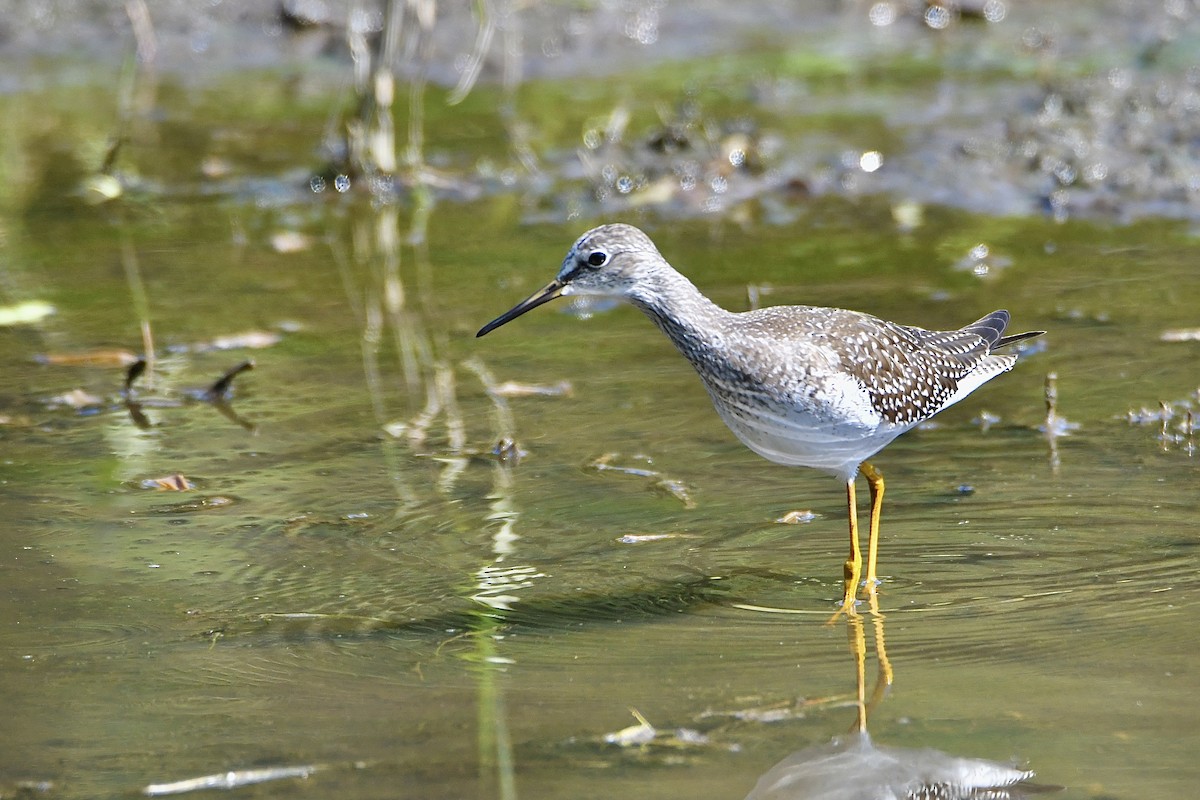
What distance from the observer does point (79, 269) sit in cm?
975

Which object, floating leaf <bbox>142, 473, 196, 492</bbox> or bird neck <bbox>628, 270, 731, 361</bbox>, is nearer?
bird neck <bbox>628, 270, 731, 361</bbox>

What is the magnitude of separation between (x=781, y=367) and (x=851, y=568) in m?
0.76

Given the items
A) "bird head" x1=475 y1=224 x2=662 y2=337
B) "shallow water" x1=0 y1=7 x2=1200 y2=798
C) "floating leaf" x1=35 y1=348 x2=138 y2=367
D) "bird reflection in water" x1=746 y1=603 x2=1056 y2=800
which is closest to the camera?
"bird reflection in water" x1=746 y1=603 x2=1056 y2=800

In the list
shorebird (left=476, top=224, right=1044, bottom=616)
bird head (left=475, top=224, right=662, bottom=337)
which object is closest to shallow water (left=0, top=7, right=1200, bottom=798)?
shorebird (left=476, top=224, right=1044, bottom=616)

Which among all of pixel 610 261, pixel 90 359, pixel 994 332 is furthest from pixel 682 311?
pixel 90 359

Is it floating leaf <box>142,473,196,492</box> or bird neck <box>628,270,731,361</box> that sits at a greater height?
bird neck <box>628,270,731,361</box>

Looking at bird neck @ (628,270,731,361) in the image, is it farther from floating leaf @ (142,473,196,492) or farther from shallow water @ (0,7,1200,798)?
floating leaf @ (142,473,196,492)

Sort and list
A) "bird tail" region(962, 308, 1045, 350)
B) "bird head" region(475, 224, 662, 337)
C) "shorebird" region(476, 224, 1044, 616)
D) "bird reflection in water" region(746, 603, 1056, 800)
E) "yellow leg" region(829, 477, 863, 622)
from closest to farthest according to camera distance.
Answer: "bird reflection in water" region(746, 603, 1056, 800), "yellow leg" region(829, 477, 863, 622), "shorebird" region(476, 224, 1044, 616), "bird head" region(475, 224, 662, 337), "bird tail" region(962, 308, 1045, 350)

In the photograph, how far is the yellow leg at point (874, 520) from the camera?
585 centimetres

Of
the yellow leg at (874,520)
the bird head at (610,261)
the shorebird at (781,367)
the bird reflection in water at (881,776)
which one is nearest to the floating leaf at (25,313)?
the shorebird at (781,367)

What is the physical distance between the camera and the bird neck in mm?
5840

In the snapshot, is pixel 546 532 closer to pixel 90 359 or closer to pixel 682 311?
pixel 682 311

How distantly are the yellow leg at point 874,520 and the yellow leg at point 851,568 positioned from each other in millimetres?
40

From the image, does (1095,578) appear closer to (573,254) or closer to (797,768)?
(797,768)
